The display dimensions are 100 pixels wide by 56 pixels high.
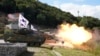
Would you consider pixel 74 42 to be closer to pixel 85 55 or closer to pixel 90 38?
pixel 90 38

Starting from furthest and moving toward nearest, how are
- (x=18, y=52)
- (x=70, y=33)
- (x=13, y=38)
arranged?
(x=70, y=33) → (x=13, y=38) → (x=18, y=52)

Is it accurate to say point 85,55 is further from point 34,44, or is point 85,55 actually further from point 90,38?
point 90,38

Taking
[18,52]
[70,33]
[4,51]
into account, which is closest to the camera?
[4,51]

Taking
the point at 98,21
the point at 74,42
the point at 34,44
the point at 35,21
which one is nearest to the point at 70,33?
the point at 74,42

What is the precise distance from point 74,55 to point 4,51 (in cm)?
615

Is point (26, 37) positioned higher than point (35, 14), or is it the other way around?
point (26, 37)

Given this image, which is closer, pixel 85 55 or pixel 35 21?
pixel 85 55

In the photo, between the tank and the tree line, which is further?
the tree line

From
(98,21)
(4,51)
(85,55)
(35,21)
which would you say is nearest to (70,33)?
(85,55)

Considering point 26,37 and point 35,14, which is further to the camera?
point 35,14

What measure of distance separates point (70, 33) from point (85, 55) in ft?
114

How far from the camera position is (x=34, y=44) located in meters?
45.8

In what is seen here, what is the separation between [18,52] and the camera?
1112 inches

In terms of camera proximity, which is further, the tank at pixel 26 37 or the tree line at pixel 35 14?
the tree line at pixel 35 14
